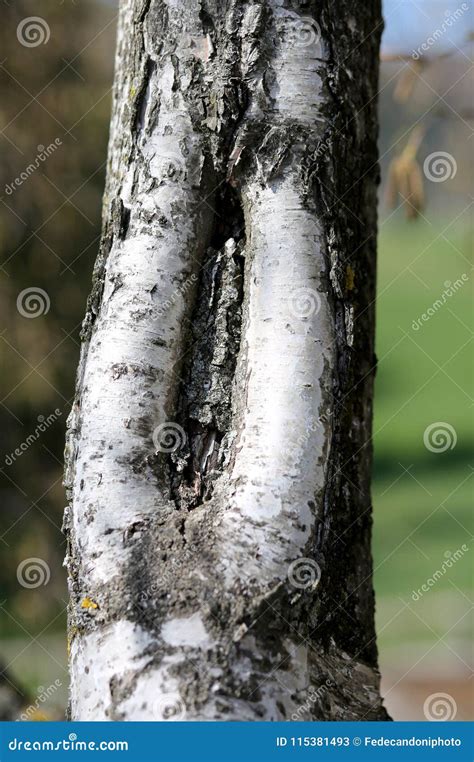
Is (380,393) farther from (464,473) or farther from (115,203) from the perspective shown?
(115,203)

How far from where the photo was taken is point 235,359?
57.4 inches

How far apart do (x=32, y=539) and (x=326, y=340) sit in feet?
10.8

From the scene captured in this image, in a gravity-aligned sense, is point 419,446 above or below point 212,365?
above

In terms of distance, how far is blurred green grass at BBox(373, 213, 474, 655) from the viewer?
7.24 metres

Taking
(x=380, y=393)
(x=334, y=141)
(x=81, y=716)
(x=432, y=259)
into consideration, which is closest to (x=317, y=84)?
(x=334, y=141)

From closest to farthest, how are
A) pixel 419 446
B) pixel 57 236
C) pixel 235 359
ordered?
pixel 235 359 < pixel 57 236 < pixel 419 446

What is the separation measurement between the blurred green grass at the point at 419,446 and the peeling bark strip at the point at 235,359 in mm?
1688

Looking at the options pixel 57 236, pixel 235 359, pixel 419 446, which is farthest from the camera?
pixel 419 446

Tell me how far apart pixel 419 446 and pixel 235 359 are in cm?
1084

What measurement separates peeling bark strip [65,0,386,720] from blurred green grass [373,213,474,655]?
1.69 metres

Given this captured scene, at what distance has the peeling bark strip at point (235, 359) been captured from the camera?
4.21 ft

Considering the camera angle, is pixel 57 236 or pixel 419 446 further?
pixel 419 446

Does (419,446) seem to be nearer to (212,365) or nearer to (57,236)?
(57,236)

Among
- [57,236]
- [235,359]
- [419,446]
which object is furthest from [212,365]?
[419,446]
